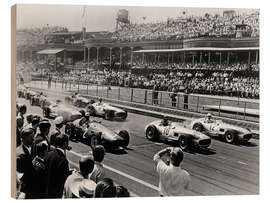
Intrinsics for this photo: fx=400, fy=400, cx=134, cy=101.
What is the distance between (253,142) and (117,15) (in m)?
3.31

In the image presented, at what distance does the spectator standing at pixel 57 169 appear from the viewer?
5.34m

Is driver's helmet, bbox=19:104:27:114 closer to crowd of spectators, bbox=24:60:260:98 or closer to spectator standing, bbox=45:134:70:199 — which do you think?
spectator standing, bbox=45:134:70:199

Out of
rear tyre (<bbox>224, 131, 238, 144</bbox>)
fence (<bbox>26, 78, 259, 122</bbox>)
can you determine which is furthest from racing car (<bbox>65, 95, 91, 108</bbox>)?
rear tyre (<bbox>224, 131, 238, 144</bbox>)

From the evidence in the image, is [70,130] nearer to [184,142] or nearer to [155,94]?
[155,94]

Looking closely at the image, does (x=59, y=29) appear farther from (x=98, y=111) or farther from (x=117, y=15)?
(x=98, y=111)

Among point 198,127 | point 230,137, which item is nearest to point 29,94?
point 198,127

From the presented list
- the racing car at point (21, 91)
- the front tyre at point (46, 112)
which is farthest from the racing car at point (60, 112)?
the racing car at point (21, 91)

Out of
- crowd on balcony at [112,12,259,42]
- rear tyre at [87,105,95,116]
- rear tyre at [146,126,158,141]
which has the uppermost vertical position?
crowd on balcony at [112,12,259,42]

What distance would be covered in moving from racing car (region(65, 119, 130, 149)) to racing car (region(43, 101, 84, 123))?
9 centimetres

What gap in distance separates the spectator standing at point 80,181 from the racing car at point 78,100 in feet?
5.65

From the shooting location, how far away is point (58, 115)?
6762 mm

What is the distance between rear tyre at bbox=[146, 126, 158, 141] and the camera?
6.99m

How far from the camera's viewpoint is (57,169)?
17.5ft

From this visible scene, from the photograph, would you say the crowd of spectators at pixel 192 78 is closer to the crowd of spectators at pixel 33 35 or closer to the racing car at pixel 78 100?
the racing car at pixel 78 100
